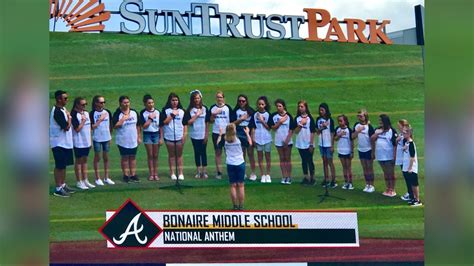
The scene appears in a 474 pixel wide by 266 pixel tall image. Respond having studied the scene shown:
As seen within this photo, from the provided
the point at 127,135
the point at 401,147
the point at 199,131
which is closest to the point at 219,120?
the point at 199,131

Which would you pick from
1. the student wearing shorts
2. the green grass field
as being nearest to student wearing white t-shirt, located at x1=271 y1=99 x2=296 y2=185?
the green grass field

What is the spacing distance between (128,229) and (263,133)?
1.59 metres

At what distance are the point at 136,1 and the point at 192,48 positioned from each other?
692 millimetres

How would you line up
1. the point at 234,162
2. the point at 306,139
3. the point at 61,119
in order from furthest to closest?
the point at 306,139 → the point at 234,162 → the point at 61,119

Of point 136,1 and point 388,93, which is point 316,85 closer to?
point 388,93

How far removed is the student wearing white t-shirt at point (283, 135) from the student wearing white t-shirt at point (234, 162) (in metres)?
0.30

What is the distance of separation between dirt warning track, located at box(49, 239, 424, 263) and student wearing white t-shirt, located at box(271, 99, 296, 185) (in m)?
0.73

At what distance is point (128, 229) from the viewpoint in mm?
6629

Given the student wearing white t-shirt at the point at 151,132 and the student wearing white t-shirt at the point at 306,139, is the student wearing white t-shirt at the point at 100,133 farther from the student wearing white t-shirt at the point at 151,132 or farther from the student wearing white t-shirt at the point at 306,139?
the student wearing white t-shirt at the point at 306,139

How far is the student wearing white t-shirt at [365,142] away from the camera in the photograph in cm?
711

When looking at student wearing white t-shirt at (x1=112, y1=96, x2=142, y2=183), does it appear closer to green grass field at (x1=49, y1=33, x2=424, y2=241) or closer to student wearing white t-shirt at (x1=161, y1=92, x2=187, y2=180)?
green grass field at (x1=49, y1=33, x2=424, y2=241)

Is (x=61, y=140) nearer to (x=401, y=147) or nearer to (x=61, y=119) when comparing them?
(x=61, y=119)

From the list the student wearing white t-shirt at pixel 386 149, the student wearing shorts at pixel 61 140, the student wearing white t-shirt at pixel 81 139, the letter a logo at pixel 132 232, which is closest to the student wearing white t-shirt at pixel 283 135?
the student wearing white t-shirt at pixel 386 149

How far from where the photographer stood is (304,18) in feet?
22.6
